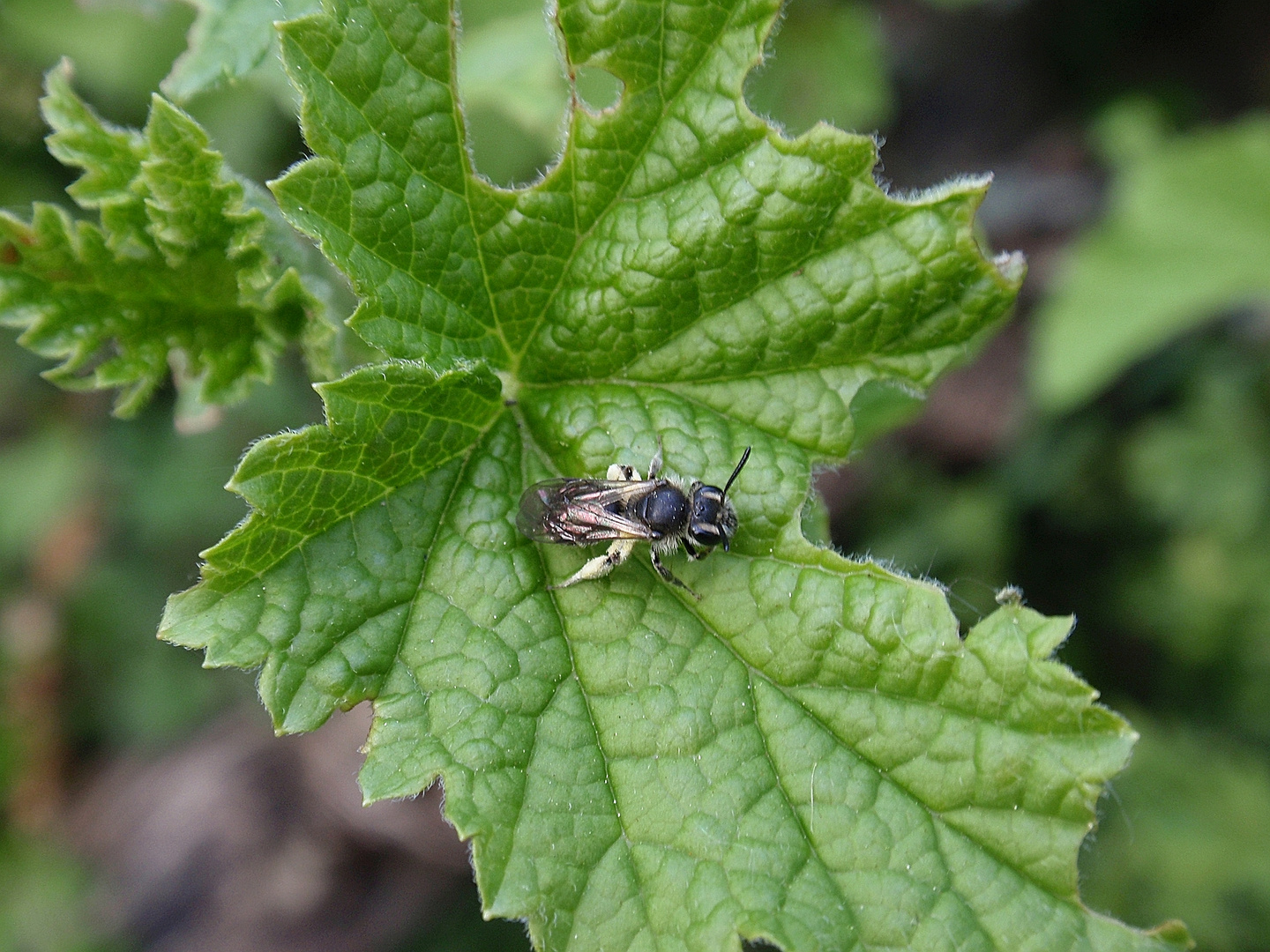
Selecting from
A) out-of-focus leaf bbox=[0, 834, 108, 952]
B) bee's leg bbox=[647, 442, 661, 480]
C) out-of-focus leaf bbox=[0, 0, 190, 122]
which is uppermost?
out-of-focus leaf bbox=[0, 0, 190, 122]

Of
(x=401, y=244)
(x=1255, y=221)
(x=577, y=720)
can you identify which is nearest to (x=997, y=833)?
(x=577, y=720)

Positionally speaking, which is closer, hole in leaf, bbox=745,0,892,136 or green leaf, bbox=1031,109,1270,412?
green leaf, bbox=1031,109,1270,412

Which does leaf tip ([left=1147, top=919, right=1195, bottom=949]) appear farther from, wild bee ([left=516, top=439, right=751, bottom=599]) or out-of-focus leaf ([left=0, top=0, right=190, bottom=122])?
out-of-focus leaf ([left=0, top=0, right=190, bottom=122])

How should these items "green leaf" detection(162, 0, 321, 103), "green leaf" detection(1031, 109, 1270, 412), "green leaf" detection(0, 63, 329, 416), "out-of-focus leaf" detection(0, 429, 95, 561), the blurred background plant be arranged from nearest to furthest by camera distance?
"green leaf" detection(0, 63, 329, 416) → "green leaf" detection(162, 0, 321, 103) → the blurred background plant → "green leaf" detection(1031, 109, 1270, 412) → "out-of-focus leaf" detection(0, 429, 95, 561)

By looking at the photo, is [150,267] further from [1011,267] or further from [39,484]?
[39,484]

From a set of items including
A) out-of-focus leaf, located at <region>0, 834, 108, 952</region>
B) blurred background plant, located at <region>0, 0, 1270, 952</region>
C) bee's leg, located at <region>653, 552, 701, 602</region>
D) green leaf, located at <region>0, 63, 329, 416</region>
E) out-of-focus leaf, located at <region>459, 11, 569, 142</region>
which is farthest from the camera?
out-of-focus leaf, located at <region>0, 834, 108, 952</region>

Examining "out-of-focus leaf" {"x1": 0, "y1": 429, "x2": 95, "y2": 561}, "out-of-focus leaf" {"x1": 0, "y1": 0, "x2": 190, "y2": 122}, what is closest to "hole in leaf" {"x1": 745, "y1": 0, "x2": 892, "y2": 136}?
"out-of-focus leaf" {"x1": 0, "y1": 0, "x2": 190, "y2": 122}

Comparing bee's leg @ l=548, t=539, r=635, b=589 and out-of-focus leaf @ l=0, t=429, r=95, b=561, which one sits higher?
out-of-focus leaf @ l=0, t=429, r=95, b=561

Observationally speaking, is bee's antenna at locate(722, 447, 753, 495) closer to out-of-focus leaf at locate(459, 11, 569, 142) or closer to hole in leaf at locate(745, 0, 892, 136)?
out-of-focus leaf at locate(459, 11, 569, 142)
